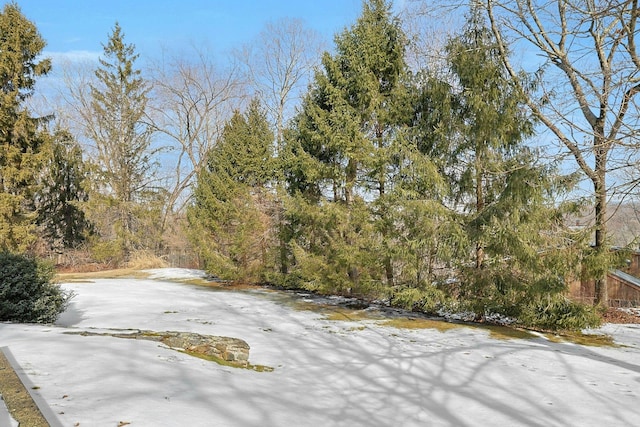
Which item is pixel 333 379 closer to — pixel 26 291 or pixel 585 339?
pixel 26 291

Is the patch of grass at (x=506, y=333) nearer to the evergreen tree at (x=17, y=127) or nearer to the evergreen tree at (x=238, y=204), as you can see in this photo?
the evergreen tree at (x=238, y=204)

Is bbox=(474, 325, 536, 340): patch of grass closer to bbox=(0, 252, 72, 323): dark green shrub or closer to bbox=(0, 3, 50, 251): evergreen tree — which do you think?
bbox=(0, 252, 72, 323): dark green shrub

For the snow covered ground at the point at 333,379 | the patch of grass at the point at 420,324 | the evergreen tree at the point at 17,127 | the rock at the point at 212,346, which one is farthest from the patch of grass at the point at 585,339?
the evergreen tree at the point at 17,127

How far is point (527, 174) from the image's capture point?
7695 millimetres

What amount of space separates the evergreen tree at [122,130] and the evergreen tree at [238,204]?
19.3 feet

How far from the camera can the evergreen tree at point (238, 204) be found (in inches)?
571

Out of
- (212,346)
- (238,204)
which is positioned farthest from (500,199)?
(238,204)

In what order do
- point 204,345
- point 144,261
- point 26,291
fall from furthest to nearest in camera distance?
point 144,261 < point 26,291 < point 204,345

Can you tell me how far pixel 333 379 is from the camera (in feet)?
16.1

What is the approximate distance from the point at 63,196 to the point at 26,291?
1752 cm

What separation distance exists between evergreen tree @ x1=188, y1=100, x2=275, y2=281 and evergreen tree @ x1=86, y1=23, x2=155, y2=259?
19.3ft

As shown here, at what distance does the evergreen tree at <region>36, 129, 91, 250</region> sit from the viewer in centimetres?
2119

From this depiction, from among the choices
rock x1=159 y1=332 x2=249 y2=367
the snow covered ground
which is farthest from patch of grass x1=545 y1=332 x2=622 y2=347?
rock x1=159 y1=332 x2=249 y2=367

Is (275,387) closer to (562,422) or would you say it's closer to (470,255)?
(562,422)
